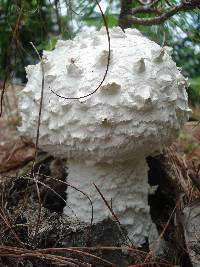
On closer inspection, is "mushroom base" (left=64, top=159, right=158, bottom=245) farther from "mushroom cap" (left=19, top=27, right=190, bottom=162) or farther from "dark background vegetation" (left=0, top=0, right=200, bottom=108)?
"dark background vegetation" (left=0, top=0, right=200, bottom=108)

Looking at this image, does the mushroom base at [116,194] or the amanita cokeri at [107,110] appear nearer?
the amanita cokeri at [107,110]

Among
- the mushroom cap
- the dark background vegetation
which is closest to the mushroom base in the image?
the mushroom cap

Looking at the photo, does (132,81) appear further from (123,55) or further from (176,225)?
(176,225)

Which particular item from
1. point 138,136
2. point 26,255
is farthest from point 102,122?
point 26,255

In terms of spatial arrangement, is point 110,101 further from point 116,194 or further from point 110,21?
point 110,21

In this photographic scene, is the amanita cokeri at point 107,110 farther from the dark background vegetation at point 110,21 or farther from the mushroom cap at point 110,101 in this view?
the dark background vegetation at point 110,21

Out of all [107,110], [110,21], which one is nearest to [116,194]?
[107,110]

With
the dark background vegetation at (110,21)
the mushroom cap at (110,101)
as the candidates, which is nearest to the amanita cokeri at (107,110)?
the mushroom cap at (110,101)
